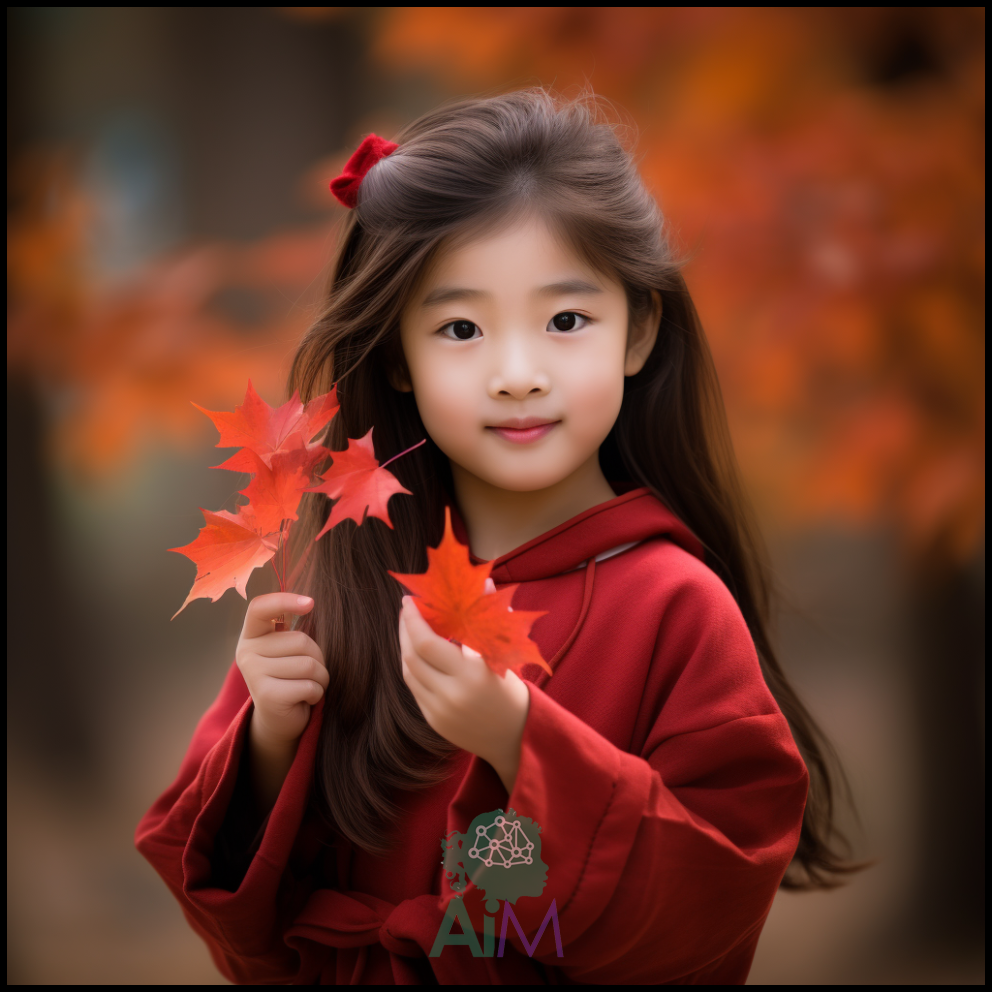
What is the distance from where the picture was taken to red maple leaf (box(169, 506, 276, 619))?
1056mm

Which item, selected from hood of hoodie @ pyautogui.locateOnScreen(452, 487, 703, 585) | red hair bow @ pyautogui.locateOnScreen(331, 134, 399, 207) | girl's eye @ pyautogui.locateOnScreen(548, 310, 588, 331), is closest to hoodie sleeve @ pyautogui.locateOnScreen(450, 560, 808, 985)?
hood of hoodie @ pyautogui.locateOnScreen(452, 487, 703, 585)

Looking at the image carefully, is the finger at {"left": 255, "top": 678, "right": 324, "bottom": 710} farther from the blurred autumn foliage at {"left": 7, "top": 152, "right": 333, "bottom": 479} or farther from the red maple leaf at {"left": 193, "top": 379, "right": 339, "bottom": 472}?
the blurred autumn foliage at {"left": 7, "top": 152, "right": 333, "bottom": 479}

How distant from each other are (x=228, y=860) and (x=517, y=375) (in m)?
0.79

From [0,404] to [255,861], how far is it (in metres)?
1.90

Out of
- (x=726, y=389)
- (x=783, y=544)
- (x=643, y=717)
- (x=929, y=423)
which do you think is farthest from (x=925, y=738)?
(x=643, y=717)

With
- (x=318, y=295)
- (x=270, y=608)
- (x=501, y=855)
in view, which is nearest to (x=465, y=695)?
(x=501, y=855)

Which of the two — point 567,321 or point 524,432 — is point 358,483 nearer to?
point 524,432

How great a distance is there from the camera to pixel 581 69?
2.08 m

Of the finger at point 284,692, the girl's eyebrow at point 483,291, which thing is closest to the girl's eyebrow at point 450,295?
the girl's eyebrow at point 483,291

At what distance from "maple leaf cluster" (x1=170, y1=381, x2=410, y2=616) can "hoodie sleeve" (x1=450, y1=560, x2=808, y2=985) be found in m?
0.31

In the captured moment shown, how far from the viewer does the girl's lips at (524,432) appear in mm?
1178

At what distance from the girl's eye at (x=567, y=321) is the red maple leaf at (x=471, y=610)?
37 cm

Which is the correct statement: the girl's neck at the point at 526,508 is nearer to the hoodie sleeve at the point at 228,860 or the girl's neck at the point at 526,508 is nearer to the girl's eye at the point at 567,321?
the girl's eye at the point at 567,321

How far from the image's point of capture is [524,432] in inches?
46.4
